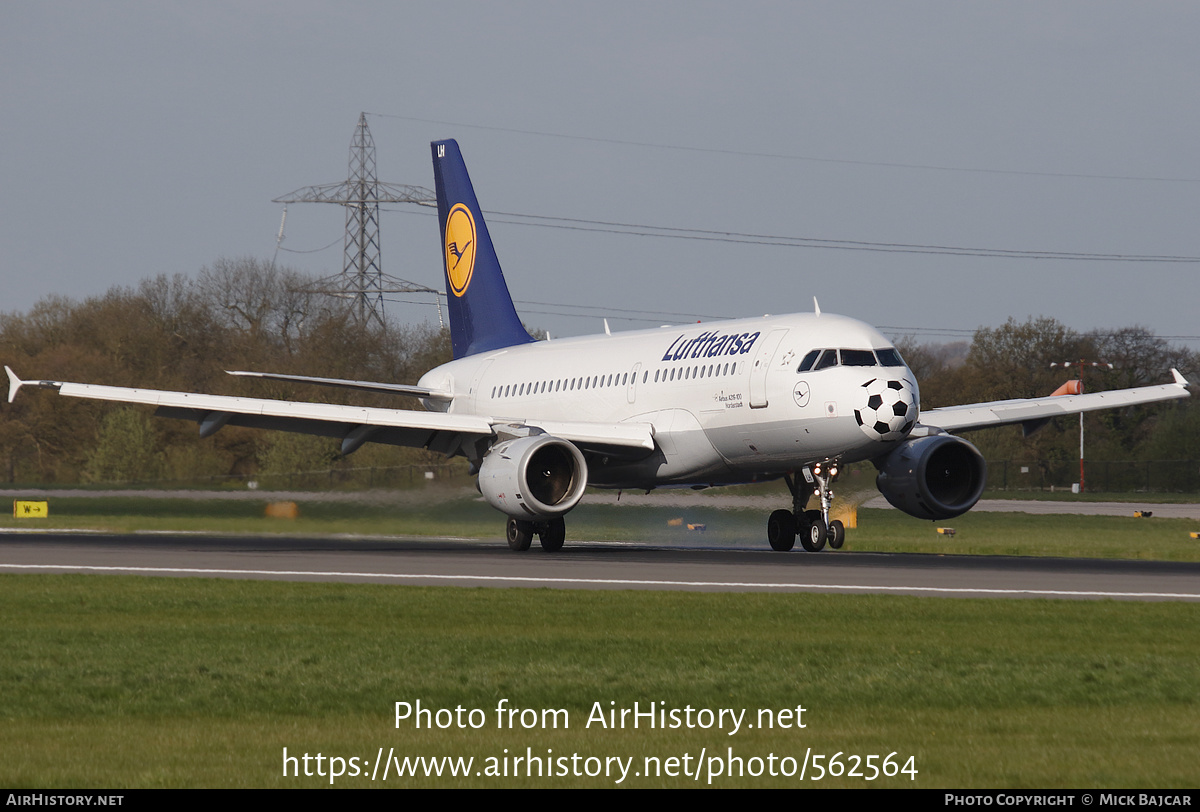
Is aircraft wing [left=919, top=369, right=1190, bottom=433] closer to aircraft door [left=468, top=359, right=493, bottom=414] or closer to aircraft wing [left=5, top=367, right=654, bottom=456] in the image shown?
aircraft wing [left=5, top=367, right=654, bottom=456]

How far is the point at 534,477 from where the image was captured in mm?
27547

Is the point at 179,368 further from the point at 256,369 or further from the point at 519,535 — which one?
the point at 519,535

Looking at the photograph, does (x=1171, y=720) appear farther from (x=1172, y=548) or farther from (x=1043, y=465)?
(x=1043, y=465)

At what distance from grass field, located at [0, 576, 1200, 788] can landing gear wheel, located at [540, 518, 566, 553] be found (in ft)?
38.8

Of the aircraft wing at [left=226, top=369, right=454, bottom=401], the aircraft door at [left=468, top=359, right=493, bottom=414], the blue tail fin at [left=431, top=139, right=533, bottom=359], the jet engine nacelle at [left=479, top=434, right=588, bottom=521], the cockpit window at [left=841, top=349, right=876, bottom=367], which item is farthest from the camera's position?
the blue tail fin at [left=431, top=139, right=533, bottom=359]

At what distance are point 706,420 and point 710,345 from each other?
1615 millimetres

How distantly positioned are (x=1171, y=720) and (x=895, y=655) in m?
3.14

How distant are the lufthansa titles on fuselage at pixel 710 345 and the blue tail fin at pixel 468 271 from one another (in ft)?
28.9

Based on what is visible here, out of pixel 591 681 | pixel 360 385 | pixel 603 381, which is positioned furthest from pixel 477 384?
pixel 591 681

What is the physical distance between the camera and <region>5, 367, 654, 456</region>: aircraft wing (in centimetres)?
2805

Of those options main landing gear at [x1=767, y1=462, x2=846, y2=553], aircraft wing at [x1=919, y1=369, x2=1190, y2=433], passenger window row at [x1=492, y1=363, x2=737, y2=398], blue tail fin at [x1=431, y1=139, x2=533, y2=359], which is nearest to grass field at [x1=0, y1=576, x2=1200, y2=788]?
main landing gear at [x1=767, y1=462, x2=846, y2=553]

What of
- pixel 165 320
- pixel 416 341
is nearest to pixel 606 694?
pixel 416 341

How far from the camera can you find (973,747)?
8.52m
